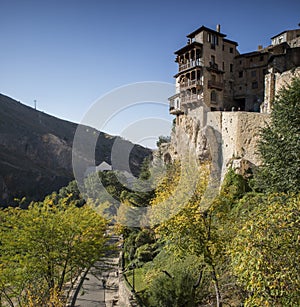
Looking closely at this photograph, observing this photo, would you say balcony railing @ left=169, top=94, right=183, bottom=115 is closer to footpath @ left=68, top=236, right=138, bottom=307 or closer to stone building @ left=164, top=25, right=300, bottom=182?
stone building @ left=164, top=25, right=300, bottom=182

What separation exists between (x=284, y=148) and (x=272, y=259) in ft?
32.8

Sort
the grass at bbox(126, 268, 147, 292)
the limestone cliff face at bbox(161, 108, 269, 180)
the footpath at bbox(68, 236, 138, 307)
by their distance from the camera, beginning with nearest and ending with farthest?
the footpath at bbox(68, 236, 138, 307) → the grass at bbox(126, 268, 147, 292) → the limestone cliff face at bbox(161, 108, 269, 180)

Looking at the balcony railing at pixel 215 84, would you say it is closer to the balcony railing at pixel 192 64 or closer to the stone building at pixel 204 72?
the stone building at pixel 204 72

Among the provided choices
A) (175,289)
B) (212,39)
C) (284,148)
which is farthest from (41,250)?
(212,39)

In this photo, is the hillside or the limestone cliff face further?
the hillside

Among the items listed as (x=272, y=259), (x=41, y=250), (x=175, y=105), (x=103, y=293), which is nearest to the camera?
(x=272, y=259)

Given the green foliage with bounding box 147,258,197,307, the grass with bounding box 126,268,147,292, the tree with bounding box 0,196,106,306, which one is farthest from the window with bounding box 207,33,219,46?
the green foliage with bounding box 147,258,197,307

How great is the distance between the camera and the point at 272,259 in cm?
540

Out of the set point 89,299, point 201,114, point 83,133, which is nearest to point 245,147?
point 201,114

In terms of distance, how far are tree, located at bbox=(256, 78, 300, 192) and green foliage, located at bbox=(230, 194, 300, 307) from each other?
7.81 m

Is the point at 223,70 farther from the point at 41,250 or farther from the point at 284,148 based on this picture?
the point at 41,250

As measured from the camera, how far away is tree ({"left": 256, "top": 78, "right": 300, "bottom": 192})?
13.2 metres

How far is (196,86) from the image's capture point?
31.7 meters

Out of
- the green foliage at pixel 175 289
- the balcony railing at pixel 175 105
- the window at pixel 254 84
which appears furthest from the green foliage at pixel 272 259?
the window at pixel 254 84
